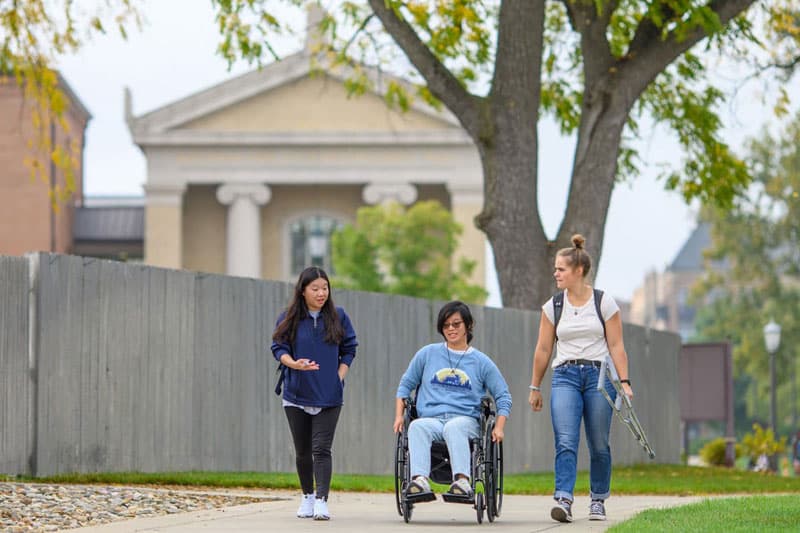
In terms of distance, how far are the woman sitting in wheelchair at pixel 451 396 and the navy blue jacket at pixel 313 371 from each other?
19.9 inches

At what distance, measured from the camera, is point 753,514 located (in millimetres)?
10219

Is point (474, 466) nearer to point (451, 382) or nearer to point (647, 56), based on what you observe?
point (451, 382)

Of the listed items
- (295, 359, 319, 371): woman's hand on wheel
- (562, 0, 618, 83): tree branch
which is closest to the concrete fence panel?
(295, 359, 319, 371): woman's hand on wheel

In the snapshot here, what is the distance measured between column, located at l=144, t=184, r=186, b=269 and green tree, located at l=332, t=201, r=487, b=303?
1044 cm

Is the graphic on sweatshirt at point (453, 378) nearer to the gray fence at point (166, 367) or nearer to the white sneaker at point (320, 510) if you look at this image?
the white sneaker at point (320, 510)

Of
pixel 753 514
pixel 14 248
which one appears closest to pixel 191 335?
pixel 753 514

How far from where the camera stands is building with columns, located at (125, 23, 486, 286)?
5941 cm

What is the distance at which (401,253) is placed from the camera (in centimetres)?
4991

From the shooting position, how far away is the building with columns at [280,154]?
5941 centimetres

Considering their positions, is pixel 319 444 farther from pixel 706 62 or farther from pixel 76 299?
pixel 706 62

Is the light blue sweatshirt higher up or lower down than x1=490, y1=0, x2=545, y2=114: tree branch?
lower down

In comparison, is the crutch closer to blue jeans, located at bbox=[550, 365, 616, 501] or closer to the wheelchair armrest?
blue jeans, located at bbox=[550, 365, 616, 501]

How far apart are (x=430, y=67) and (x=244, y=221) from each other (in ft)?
137

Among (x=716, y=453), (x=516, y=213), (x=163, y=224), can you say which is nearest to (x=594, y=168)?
(x=516, y=213)
